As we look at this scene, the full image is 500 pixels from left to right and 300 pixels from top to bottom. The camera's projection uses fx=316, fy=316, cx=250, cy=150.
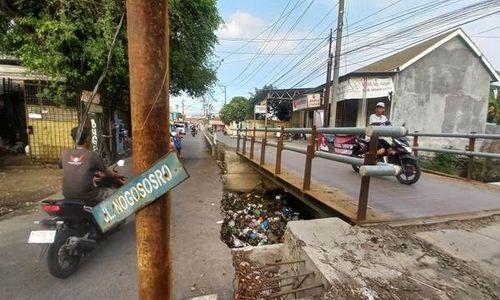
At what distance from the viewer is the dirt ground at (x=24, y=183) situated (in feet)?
22.2

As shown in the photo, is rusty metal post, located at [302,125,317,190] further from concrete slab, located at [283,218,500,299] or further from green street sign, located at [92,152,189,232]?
green street sign, located at [92,152,189,232]

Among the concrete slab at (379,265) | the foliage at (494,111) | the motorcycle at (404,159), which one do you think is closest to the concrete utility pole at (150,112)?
the concrete slab at (379,265)

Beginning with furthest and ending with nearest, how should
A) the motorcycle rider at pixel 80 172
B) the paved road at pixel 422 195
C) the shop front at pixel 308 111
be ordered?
the shop front at pixel 308 111 < the motorcycle rider at pixel 80 172 < the paved road at pixel 422 195

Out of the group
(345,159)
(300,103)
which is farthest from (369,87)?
(345,159)

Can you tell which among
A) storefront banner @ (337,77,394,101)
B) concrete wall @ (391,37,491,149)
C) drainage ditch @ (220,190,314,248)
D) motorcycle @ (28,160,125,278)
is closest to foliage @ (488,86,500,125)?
concrete wall @ (391,37,491,149)

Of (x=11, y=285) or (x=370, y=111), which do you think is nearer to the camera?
(x=11, y=285)

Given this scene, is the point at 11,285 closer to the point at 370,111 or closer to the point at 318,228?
the point at 318,228

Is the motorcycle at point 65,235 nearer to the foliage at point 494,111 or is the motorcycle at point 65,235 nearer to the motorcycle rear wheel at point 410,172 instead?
the motorcycle rear wheel at point 410,172

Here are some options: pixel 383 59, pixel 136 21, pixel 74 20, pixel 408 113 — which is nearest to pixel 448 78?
pixel 408 113

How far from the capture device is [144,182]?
4.66 ft

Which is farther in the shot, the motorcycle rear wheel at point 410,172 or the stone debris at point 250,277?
the motorcycle rear wheel at point 410,172

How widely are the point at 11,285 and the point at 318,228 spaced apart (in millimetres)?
3419

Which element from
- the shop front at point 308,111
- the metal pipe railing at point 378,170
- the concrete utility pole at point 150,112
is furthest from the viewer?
the shop front at point 308,111

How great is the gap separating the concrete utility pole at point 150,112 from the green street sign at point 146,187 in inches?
1.9
